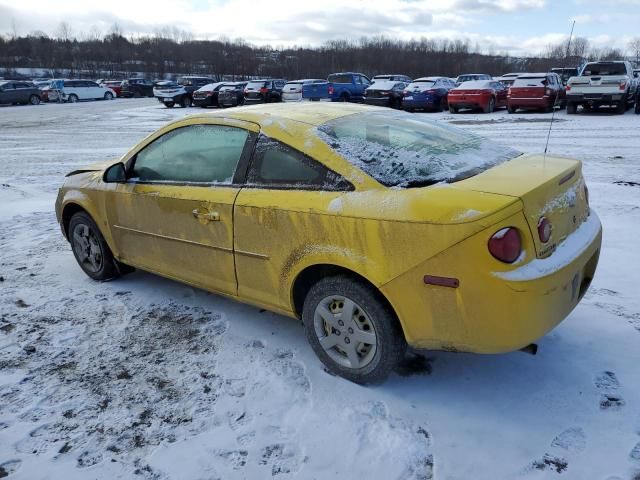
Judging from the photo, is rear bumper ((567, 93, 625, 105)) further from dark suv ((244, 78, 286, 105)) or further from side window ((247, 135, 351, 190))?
side window ((247, 135, 351, 190))

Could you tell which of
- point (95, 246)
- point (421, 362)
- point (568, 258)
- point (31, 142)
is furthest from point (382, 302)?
point (31, 142)

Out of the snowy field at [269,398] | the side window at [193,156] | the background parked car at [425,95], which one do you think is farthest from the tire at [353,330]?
the background parked car at [425,95]

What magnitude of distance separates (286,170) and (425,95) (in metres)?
19.6

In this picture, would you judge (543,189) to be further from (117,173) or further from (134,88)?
(134,88)

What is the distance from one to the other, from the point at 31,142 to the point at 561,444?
16483mm

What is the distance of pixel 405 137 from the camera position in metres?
3.34

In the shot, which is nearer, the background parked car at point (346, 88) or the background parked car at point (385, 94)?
the background parked car at point (385, 94)

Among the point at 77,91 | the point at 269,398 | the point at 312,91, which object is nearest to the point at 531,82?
the point at 312,91

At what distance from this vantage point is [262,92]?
85.7 feet

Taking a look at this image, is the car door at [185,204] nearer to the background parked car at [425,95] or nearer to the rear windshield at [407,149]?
the rear windshield at [407,149]

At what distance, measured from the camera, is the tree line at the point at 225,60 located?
72.6m

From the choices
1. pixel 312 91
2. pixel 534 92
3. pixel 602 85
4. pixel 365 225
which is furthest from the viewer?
pixel 312 91

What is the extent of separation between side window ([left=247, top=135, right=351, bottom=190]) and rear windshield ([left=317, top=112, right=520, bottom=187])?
0.16 metres

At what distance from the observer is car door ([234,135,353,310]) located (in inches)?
115
